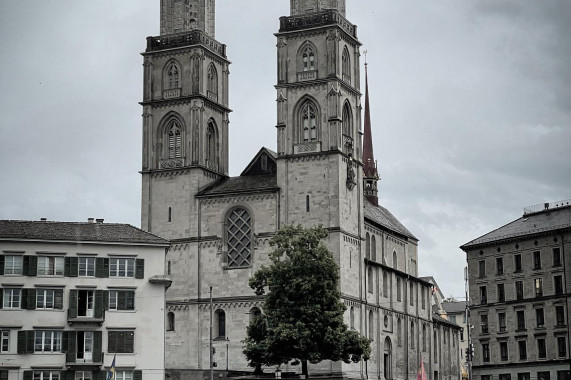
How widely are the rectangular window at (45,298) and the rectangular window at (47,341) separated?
71.8 inches

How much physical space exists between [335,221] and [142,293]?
75.9 ft

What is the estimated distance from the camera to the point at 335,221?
4161 inches

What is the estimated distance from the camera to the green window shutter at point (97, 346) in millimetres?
85875

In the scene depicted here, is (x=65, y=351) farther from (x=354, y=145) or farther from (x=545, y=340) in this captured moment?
(x=545, y=340)

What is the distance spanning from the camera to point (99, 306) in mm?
86938

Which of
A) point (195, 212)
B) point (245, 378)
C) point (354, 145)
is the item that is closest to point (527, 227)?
point (354, 145)

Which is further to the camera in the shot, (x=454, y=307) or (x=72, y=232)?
(x=454, y=307)

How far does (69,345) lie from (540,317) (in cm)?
5576

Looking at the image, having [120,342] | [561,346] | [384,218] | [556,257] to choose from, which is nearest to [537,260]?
[556,257]

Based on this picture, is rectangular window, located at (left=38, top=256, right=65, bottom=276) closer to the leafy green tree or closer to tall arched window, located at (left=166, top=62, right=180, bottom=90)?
the leafy green tree

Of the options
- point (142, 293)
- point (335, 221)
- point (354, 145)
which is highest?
point (354, 145)

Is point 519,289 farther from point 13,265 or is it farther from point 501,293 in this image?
point 13,265

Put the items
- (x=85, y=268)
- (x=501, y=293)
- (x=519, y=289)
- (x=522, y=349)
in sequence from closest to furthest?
(x=85, y=268), (x=522, y=349), (x=519, y=289), (x=501, y=293)

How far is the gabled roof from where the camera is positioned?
115875mm
